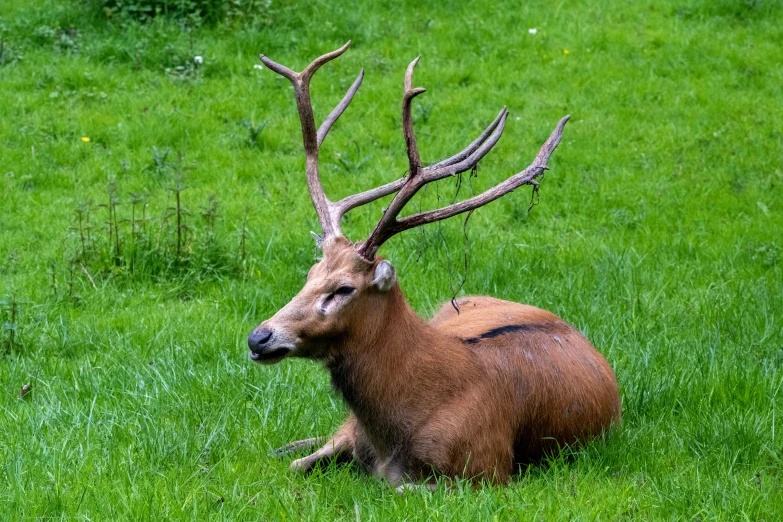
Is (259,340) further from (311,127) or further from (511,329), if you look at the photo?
(511,329)

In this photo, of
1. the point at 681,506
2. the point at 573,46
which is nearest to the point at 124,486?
the point at 681,506

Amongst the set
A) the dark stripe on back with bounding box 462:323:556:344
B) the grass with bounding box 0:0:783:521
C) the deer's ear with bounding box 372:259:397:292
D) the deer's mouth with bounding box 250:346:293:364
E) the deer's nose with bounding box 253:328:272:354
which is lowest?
the grass with bounding box 0:0:783:521

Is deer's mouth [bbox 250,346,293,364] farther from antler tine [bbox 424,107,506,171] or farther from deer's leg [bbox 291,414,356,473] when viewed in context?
antler tine [bbox 424,107,506,171]

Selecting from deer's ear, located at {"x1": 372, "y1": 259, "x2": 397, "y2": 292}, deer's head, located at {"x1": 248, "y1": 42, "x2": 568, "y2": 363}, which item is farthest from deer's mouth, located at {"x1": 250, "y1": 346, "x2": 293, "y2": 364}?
deer's ear, located at {"x1": 372, "y1": 259, "x2": 397, "y2": 292}

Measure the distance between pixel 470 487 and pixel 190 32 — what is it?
8.13m

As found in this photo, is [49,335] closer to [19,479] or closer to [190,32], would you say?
[19,479]

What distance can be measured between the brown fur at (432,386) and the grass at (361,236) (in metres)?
0.18

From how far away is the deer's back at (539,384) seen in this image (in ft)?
16.9

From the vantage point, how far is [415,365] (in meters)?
4.96

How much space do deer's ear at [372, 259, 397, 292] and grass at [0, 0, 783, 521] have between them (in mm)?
853

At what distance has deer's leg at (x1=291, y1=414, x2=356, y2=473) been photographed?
512 cm

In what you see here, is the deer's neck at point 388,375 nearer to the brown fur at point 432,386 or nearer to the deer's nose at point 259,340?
the brown fur at point 432,386

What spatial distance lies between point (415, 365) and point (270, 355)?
728 mm

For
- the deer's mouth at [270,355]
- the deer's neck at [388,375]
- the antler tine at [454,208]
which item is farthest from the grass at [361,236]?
the antler tine at [454,208]
